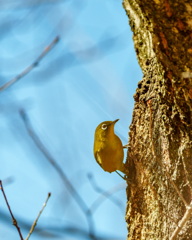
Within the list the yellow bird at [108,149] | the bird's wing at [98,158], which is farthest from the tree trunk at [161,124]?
the bird's wing at [98,158]

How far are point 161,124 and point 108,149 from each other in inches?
38.7

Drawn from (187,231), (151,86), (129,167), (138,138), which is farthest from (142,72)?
(187,231)

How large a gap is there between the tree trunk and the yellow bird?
29 centimetres

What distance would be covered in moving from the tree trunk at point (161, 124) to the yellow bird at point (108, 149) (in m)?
0.29

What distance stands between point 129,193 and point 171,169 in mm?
523

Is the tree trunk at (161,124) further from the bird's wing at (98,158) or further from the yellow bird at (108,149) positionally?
the bird's wing at (98,158)

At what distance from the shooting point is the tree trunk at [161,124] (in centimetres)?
255

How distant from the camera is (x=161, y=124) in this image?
10.1 ft

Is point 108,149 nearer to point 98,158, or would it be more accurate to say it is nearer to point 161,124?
point 98,158

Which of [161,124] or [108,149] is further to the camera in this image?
[108,149]

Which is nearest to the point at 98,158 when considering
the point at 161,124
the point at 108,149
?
the point at 108,149

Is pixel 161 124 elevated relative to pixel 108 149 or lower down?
lower down

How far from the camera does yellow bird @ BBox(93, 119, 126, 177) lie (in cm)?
380

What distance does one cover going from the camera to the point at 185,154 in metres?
2.96
